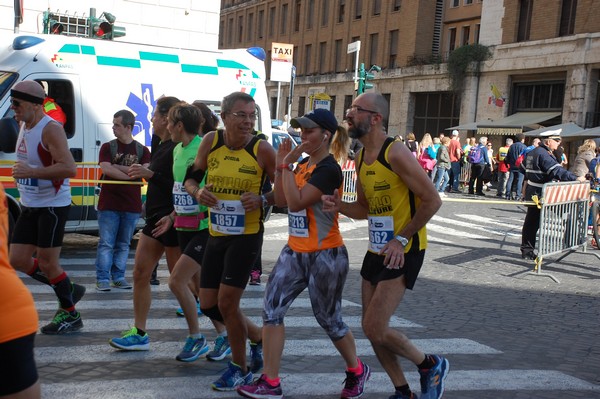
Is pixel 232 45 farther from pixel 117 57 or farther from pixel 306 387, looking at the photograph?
pixel 306 387

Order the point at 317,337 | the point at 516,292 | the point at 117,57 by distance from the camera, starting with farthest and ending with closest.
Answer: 1. the point at 117,57
2. the point at 516,292
3. the point at 317,337

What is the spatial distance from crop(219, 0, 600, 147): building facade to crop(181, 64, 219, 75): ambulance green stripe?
20628 millimetres

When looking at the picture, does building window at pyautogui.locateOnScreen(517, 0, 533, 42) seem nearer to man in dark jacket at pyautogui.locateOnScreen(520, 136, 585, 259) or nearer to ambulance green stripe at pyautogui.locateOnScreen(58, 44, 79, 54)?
man in dark jacket at pyautogui.locateOnScreen(520, 136, 585, 259)

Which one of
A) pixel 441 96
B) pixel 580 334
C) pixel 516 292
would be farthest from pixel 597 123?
pixel 580 334

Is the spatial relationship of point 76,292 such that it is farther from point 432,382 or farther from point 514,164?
point 514,164

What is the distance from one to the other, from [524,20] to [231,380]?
33164mm

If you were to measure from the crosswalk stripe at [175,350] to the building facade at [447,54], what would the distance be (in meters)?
26.1

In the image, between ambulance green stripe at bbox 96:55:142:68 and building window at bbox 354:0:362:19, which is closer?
ambulance green stripe at bbox 96:55:142:68

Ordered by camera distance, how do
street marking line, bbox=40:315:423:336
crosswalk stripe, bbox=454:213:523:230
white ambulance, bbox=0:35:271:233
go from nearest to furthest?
street marking line, bbox=40:315:423:336, white ambulance, bbox=0:35:271:233, crosswalk stripe, bbox=454:213:523:230

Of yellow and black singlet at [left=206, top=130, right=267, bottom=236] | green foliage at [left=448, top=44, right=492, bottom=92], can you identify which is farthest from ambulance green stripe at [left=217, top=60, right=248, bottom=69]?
green foliage at [left=448, top=44, right=492, bottom=92]

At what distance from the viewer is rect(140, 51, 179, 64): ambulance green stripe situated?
1083 cm

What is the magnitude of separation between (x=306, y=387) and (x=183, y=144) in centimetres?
195

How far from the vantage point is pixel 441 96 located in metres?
→ 40.6

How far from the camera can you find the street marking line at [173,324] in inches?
259
